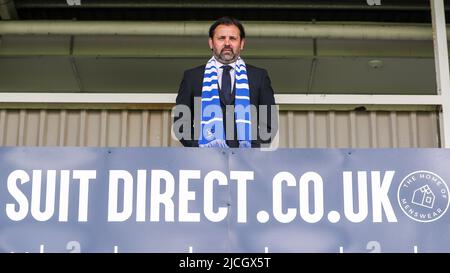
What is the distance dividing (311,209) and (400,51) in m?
4.65

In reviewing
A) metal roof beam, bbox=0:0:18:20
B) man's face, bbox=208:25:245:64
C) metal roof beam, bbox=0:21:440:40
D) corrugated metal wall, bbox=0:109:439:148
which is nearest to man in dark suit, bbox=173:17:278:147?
man's face, bbox=208:25:245:64

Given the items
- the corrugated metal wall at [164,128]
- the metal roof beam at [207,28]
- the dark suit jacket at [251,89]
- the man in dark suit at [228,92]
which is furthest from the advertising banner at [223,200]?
the metal roof beam at [207,28]

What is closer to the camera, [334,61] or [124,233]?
[124,233]

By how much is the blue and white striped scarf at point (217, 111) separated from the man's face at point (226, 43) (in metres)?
0.10

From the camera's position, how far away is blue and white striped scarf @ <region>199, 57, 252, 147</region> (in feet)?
20.5

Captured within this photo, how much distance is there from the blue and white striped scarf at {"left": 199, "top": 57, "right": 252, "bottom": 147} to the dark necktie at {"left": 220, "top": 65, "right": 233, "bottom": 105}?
0.05 metres

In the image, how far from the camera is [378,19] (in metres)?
10.2

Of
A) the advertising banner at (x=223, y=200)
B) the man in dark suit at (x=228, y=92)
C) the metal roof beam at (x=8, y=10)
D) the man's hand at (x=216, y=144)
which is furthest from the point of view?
the metal roof beam at (x=8, y=10)

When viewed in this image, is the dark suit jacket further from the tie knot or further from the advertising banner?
the advertising banner

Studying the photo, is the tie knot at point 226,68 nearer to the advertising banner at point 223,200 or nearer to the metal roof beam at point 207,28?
the advertising banner at point 223,200

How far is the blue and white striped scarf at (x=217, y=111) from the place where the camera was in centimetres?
626

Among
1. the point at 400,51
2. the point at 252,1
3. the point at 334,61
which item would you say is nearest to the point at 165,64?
the point at 252,1

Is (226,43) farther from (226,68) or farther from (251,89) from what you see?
(251,89)
